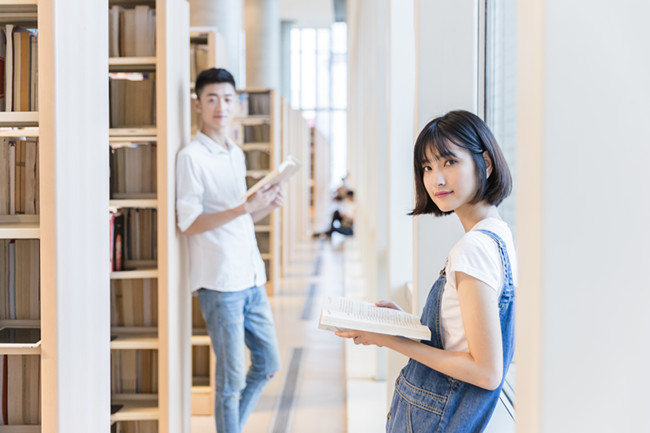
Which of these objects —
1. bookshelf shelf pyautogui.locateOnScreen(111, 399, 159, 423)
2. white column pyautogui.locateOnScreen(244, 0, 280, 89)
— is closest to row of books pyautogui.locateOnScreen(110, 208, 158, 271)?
bookshelf shelf pyautogui.locateOnScreen(111, 399, 159, 423)

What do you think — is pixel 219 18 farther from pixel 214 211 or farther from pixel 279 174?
pixel 279 174

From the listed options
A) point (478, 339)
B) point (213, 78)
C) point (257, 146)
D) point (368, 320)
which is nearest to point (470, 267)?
point (478, 339)

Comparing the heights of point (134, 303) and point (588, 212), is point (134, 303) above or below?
below

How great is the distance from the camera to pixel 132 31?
2.97 metres

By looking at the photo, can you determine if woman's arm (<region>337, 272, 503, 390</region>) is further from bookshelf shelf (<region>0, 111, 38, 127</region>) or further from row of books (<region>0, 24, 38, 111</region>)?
row of books (<region>0, 24, 38, 111</region>)

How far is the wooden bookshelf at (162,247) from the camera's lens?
9.25ft

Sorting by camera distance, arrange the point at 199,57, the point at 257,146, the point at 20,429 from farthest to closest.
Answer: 1. the point at 257,146
2. the point at 199,57
3. the point at 20,429

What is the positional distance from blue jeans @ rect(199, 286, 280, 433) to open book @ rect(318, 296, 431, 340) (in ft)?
4.31

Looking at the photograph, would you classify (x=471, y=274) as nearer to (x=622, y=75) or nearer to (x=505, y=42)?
(x=622, y=75)

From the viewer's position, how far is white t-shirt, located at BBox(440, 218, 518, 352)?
133 cm

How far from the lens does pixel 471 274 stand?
1.31 metres

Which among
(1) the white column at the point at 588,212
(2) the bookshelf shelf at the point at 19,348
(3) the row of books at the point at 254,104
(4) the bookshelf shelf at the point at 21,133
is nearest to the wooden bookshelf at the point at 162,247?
(4) the bookshelf shelf at the point at 21,133

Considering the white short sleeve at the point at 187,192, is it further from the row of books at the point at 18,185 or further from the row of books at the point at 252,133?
the row of books at the point at 252,133

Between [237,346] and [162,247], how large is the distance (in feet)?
1.77
